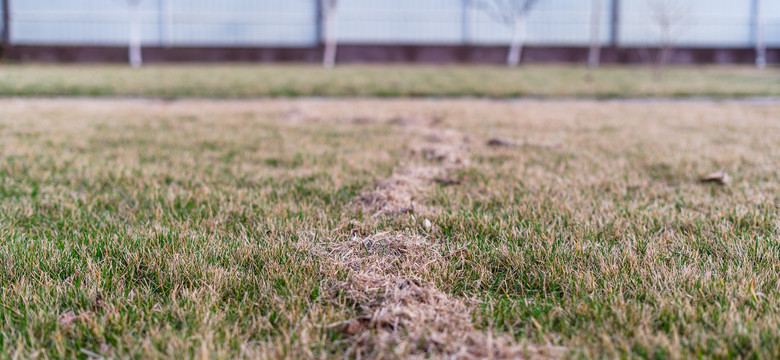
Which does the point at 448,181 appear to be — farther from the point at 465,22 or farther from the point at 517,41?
the point at 465,22

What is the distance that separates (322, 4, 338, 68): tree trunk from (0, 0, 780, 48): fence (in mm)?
461

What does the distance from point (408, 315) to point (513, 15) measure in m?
24.0

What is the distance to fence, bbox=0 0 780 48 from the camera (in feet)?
75.0

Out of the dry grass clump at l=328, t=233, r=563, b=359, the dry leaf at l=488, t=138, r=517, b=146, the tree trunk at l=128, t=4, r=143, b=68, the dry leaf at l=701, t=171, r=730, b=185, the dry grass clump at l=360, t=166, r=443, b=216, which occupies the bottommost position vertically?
the dry grass clump at l=328, t=233, r=563, b=359

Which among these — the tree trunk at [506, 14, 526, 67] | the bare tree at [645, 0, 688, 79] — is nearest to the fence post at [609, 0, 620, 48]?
the bare tree at [645, 0, 688, 79]

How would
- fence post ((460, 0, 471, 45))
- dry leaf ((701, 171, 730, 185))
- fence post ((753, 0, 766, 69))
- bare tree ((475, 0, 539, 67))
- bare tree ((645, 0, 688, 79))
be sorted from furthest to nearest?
1. fence post ((753, 0, 766, 69))
2. fence post ((460, 0, 471, 45))
3. bare tree ((475, 0, 539, 67))
4. bare tree ((645, 0, 688, 79))
5. dry leaf ((701, 171, 730, 185))

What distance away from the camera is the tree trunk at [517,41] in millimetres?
22875

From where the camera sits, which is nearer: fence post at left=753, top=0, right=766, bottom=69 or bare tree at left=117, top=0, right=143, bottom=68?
bare tree at left=117, top=0, right=143, bottom=68

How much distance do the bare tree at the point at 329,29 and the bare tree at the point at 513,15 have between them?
6635 millimetres

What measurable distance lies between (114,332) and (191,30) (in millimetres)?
24625

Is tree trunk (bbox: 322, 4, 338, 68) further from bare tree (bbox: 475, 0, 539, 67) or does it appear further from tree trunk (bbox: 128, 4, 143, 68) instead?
tree trunk (bbox: 128, 4, 143, 68)

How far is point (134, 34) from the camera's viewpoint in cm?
2181

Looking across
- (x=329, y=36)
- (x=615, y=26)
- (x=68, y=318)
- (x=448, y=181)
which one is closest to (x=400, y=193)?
(x=448, y=181)

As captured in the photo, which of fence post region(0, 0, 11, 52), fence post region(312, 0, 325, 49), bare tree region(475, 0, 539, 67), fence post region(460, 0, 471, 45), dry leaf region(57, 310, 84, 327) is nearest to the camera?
dry leaf region(57, 310, 84, 327)
